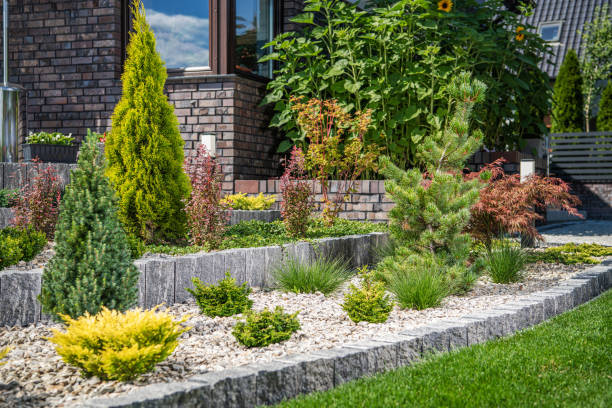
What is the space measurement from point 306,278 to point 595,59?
19347 mm

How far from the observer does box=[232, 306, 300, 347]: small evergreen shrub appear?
3320mm

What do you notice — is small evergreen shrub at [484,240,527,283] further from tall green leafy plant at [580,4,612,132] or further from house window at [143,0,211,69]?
tall green leafy plant at [580,4,612,132]

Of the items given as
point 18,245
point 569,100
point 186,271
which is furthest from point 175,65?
point 569,100

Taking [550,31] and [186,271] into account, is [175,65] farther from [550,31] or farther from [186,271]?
[550,31]

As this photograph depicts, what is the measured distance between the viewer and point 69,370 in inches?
113

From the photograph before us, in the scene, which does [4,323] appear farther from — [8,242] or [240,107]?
[240,107]

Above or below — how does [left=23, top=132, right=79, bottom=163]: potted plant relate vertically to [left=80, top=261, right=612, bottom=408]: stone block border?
above

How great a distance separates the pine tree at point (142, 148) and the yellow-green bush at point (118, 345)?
8.78 ft

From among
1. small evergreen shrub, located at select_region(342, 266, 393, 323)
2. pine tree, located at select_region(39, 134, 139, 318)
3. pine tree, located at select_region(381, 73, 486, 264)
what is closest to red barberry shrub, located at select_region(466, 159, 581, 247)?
pine tree, located at select_region(381, 73, 486, 264)

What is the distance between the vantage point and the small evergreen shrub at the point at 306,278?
4.93 metres

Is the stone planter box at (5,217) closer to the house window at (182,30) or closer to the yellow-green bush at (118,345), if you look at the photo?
the yellow-green bush at (118,345)

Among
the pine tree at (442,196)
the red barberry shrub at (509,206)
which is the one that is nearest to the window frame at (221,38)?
the red barberry shrub at (509,206)

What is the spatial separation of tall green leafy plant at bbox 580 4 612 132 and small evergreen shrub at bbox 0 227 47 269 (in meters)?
19.2

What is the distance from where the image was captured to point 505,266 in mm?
5648
